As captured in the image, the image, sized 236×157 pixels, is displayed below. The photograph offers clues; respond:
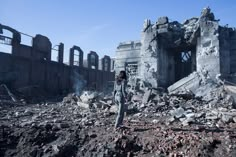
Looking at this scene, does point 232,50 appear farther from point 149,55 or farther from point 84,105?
point 84,105

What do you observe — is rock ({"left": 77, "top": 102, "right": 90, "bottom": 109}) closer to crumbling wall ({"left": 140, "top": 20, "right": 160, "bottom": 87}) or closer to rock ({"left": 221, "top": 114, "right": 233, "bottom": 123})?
crumbling wall ({"left": 140, "top": 20, "right": 160, "bottom": 87})

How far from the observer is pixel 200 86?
9.85 meters

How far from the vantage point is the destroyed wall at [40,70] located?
13266 millimetres

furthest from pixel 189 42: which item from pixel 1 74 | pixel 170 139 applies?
pixel 1 74

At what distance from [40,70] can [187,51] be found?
8.98 m

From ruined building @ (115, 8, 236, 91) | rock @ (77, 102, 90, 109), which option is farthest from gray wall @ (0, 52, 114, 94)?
ruined building @ (115, 8, 236, 91)

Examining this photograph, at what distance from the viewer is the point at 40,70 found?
49.2ft

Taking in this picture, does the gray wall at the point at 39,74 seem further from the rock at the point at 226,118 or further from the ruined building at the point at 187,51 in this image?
the rock at the point at 226,118

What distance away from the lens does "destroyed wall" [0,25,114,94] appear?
43.5ft

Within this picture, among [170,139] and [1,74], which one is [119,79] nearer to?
[170,139]

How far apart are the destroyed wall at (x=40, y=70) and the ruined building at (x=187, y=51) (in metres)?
6.34

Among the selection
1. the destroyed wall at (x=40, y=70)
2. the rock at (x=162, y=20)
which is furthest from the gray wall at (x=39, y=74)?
the rock at (x=162, y=20)

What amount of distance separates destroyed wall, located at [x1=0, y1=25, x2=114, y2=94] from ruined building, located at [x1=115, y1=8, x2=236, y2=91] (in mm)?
6340

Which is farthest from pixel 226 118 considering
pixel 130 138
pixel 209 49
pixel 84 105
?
pixel 84 105
